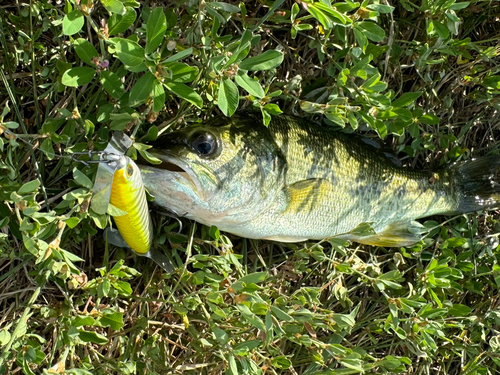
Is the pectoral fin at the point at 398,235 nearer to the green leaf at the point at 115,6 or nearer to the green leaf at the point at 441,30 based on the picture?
the green leaf at the point at 441,30

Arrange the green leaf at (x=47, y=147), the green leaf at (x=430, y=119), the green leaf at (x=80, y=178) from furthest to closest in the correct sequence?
1. the green leaf at (x=430, y=119)
2. the green leaf at (x=47, y=147)
3. the green leaf at (x=80, y=178)

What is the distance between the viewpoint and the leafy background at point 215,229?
2045 millimetres

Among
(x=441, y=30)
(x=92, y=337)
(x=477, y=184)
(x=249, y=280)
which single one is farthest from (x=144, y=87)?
(x=477, y=184)

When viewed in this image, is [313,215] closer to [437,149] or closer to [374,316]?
[374,316]

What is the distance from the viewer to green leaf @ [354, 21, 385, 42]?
2.37m

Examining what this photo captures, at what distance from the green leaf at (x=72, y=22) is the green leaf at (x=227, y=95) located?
59 cm

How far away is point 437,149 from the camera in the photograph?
3.33 m

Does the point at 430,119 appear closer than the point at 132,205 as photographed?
No

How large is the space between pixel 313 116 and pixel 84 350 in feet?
5.86

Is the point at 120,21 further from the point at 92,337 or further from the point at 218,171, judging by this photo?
the point at 92,337

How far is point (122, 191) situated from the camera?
1.95 metres

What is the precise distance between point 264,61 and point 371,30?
709 millimetres

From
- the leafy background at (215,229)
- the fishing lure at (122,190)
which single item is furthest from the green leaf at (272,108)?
the fishing lure at (122,190)

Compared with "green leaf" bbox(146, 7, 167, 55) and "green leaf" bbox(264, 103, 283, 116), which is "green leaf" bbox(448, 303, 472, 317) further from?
"green leaf" bbox(146, 7, 167, 55)
